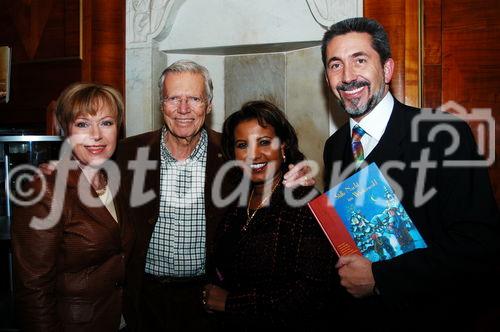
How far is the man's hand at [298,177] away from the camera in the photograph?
1.73 meters

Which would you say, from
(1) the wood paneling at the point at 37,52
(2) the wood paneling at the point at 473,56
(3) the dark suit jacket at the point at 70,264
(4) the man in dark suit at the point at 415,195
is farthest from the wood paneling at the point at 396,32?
(1) the wood paneling at the point at 37,52

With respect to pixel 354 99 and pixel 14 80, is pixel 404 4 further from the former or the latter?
pixel 14 80

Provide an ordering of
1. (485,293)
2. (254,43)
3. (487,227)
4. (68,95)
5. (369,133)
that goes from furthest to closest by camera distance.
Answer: (254,43), (485,293), (68,95), (369,133), (487,227)

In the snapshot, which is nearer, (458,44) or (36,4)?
(458,44)

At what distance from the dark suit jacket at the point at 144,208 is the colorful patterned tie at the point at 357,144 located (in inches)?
28.4

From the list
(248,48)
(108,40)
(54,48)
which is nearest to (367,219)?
(248,48)

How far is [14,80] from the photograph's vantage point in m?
3.51

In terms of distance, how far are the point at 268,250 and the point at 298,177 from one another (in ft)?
1.06

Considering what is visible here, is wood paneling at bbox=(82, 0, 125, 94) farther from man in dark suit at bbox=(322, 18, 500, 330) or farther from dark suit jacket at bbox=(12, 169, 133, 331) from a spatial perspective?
man in dark suit at bbox=(322, 18, 500, 330)

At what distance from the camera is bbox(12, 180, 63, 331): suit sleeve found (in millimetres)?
1590

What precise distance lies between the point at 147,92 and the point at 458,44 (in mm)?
2071

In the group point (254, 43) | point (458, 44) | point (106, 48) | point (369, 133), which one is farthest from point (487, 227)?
point (106, 48)

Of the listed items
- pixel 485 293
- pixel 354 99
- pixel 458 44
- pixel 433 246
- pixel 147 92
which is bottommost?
pixel 485 293

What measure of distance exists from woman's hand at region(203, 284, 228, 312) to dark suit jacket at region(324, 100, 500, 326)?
1.86 feet
